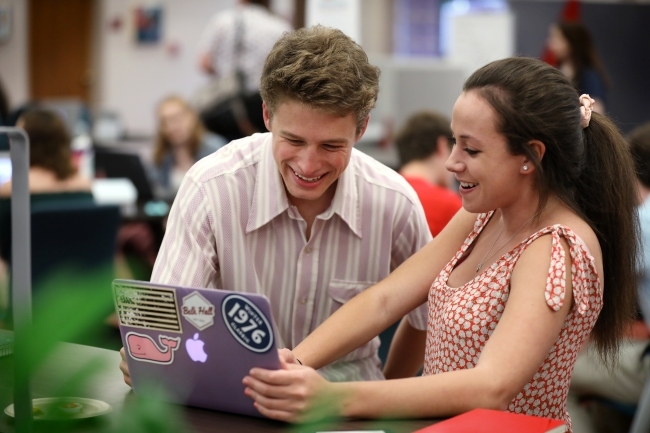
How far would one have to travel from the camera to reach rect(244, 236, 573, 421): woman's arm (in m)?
1.29

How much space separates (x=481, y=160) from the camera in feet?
5.03

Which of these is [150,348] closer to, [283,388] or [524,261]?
[283,388]

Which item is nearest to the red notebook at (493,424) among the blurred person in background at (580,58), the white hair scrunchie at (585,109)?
the white hair scrunchie at (585,109)

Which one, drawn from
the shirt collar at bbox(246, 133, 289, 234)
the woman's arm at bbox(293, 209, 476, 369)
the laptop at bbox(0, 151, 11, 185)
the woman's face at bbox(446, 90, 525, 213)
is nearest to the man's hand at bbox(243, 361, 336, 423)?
the woman's arm at bbox(293, 209, 476, 369)

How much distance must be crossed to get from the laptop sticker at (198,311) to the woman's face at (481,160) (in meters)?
0.54

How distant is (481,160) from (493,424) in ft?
1.62

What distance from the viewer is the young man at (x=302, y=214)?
1674 millimetres

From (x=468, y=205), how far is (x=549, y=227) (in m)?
0.15

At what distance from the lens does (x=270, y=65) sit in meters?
1.70

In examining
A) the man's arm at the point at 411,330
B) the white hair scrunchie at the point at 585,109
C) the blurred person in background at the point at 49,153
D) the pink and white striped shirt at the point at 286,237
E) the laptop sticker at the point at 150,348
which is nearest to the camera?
the laptop sticker at the point at 150,348

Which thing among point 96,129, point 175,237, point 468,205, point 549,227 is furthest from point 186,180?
point 96,129

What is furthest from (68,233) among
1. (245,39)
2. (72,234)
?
(245,39)

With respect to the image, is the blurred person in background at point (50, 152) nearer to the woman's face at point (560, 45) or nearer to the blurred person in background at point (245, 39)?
the blurred person in background at point (245, 39)

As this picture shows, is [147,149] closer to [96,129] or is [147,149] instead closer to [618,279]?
[96,129]
